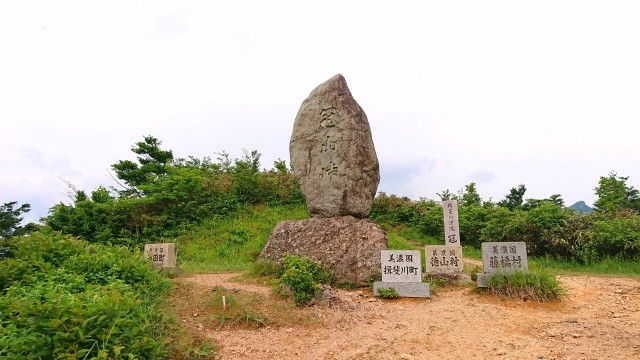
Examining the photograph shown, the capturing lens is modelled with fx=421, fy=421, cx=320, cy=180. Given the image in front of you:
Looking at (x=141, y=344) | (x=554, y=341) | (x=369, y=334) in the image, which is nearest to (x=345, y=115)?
(x=369, y=334)

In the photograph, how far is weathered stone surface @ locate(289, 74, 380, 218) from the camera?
9656mm

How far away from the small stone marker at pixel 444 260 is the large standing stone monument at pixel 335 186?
1.10 meters

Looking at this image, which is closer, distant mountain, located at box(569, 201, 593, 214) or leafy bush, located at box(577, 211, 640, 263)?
leafy bush, located at box(577, 211, 640, 263)

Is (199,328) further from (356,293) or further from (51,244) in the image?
(356,293)

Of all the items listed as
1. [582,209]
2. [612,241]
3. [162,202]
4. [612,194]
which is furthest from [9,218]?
[582,209]

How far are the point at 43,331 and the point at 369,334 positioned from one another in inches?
144

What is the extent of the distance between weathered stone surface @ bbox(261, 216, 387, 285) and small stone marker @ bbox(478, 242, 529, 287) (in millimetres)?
2059

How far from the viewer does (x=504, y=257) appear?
8055mm

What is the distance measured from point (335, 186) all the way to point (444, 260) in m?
2.87

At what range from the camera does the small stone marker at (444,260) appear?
8953 millimetres

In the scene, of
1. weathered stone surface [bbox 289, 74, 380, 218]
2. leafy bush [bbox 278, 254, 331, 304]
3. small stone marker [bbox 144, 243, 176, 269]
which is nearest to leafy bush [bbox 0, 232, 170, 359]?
leafy bush [bbox 278, 254, 331, 304]

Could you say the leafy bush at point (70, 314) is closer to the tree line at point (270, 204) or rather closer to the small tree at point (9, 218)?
the small tree at point (9, 218)

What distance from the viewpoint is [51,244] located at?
19.4 feet

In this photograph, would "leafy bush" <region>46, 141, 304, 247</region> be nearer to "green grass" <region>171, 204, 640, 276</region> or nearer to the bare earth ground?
"green grass" <region>171, 204, 640, 276</region>
